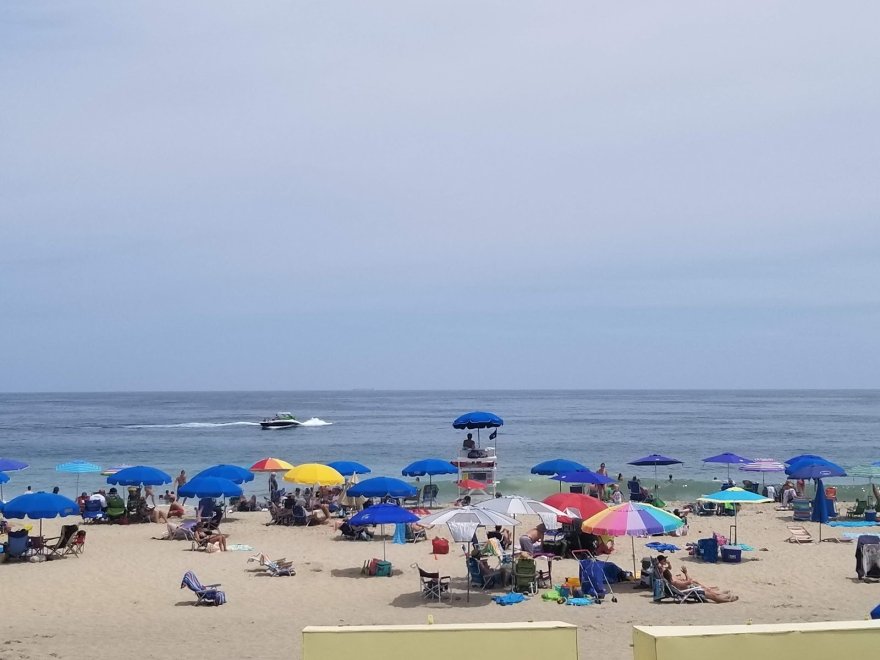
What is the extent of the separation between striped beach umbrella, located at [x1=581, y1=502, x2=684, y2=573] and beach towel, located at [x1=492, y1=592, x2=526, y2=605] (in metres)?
1.37

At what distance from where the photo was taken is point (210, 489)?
63.6ft

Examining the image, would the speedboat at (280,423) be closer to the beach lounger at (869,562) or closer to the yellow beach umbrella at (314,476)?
the yellow beach umbrella at (314,476)

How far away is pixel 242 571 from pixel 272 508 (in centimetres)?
684

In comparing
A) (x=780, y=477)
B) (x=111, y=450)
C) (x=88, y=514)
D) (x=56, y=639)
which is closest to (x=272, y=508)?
(x=88, y=514)

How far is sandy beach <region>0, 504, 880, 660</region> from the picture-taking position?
1088 cm

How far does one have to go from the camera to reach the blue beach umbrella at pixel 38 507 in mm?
16047

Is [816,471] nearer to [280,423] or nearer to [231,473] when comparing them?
[231,473]

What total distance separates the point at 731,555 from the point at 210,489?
10.7 m

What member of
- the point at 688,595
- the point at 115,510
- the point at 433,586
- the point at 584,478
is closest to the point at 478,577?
the point at 433,586

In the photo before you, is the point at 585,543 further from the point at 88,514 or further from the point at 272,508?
the point at 88,514

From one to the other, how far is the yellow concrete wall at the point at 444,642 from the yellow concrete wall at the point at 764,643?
501mm

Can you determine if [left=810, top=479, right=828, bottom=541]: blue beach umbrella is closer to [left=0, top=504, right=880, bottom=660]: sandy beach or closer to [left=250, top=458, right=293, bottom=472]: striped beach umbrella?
[left=0, top=504, right=880, bottom=660]: sandy beach

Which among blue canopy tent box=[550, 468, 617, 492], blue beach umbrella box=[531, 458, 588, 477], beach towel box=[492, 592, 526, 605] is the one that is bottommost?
beach towel box=[492, 592, 526, 605]

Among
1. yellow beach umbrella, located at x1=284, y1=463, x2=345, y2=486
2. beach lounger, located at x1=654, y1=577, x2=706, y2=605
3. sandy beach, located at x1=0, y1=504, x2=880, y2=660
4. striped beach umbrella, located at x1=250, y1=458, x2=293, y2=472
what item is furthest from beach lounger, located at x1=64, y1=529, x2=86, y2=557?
beach lounger, located at x1=654, y1=577, x2=706, y2=605
